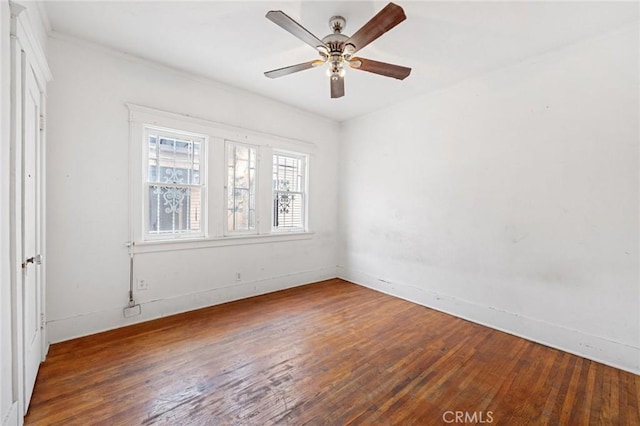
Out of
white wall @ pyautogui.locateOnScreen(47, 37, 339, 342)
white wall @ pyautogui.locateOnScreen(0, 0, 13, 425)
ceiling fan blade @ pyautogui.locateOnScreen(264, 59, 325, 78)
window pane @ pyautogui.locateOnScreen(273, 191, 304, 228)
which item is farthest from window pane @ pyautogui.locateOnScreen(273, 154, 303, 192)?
white wall @ pyautogui.locateOnScreen(0, 0, 13, 425)

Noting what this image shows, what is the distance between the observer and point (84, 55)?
2723 millimetres

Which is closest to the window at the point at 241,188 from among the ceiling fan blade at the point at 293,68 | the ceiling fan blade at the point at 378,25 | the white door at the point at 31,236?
the ceiling fan blade at the point at 293,68

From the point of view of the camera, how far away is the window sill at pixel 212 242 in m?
3.11

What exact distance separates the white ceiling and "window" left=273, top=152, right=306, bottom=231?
1411 millimetres

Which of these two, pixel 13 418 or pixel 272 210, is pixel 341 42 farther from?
pixel 13 418

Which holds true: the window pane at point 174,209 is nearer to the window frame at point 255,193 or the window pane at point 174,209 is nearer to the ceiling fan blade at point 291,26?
the window frame at point 255,193

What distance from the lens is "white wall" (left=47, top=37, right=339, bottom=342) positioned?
2.62 m

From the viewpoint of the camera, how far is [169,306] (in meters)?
3.27

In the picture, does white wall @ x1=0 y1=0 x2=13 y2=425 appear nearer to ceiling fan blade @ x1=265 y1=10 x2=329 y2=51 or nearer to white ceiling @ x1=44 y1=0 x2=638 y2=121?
white ceiling @ x1=44 y1=0 x2=638 y2=121

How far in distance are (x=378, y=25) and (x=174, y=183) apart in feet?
9.05

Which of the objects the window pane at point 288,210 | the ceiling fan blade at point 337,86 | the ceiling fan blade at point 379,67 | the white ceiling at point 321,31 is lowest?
the window pane at point 288,210

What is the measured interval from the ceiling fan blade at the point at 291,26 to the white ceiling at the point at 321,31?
303 mm

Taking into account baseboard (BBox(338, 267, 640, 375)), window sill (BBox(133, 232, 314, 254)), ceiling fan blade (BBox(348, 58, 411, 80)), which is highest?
ceiling fan blade (BBox(348, 58, 411, 80))

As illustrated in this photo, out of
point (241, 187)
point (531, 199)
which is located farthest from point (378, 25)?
point (241, 187)
